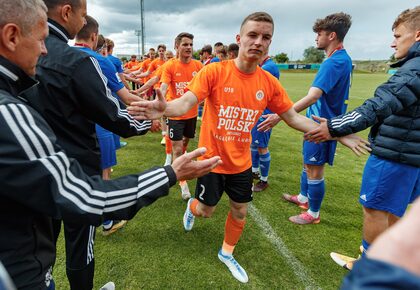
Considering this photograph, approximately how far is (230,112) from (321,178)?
1.96m

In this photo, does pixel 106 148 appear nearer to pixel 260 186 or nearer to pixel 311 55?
pixel 260 186

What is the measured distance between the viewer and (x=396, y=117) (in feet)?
7.78

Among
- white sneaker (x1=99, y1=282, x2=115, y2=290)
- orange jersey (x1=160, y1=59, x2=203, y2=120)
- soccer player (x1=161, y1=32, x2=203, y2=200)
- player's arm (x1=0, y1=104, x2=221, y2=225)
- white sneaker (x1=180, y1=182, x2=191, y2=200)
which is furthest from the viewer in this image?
orange jersey (x1=160, y1=59, x2=203, y2=120)

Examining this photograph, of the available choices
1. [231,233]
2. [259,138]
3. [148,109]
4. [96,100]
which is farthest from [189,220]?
[96,100]

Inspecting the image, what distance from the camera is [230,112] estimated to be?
2668mm

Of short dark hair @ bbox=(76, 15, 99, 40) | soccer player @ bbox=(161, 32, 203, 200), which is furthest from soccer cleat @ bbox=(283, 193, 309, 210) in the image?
short dark hair @ bbox=(76, 15, 99, 40)

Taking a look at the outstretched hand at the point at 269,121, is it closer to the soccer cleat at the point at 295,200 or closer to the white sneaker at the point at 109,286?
the soccer cleat at the point at 295,200

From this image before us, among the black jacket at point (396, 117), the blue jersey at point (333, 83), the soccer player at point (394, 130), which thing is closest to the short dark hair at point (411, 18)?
the soccer player at point (394, 130)

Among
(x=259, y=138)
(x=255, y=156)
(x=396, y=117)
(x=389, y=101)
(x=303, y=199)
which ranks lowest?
(x=303, y=199)

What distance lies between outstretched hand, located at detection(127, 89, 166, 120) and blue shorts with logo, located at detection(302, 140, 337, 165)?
2.19 meters

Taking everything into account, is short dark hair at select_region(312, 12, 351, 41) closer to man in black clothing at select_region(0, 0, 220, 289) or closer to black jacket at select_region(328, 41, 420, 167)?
black jacket at select_region(328, 41, 420, 167)

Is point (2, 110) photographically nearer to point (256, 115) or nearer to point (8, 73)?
point (8, 73)

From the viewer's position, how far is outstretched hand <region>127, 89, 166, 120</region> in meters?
2.19

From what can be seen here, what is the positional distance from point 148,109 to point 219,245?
2.03 meters
